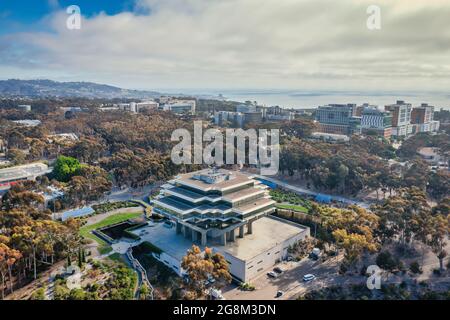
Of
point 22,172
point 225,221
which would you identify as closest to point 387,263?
point 225,221

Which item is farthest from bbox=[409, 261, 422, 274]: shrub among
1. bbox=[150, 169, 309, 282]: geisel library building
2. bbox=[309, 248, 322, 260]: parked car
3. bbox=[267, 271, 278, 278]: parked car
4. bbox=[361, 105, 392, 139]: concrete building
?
bbox=[361, 105, 392, 139]: concrete building

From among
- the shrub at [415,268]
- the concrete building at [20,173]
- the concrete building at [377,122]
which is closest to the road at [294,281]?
the shrub at [415,268]

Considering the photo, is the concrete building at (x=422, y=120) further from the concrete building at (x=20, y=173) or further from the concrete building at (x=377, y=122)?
the concrete building at (x=20, y=173)

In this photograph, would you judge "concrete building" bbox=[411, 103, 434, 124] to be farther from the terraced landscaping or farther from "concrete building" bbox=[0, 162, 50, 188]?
"concrete building" bbox=[0, 162, 50, 188]

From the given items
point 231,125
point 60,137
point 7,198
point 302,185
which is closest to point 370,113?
point 231,125

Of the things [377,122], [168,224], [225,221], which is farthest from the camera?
[377,122]

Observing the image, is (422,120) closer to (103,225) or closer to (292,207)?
(292,207)
